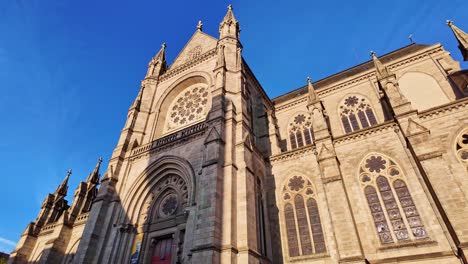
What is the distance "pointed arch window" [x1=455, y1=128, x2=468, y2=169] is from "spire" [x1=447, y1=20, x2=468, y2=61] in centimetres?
543

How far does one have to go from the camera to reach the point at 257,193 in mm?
12289

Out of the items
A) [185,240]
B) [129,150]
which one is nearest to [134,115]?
[129,150]

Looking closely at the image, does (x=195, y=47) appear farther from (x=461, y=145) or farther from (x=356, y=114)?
(x=461, y=145)

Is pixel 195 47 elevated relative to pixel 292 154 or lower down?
elevated

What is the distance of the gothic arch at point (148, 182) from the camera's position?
13414 mm

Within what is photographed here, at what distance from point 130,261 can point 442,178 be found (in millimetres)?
13570

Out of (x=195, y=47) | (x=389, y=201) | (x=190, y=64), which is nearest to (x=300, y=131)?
(x=389, y=201)

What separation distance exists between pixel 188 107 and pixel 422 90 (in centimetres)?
1467

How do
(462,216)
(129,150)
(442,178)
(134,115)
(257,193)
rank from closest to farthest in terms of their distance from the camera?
(462,216) → (442,178) → (257,193) → (129,150) → (134,115)

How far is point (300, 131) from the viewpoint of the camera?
1756 centimetres

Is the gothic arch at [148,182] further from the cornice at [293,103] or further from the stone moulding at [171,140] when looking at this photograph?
the cornice at [293,103]

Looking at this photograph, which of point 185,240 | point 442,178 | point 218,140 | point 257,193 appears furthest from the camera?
point 257,193

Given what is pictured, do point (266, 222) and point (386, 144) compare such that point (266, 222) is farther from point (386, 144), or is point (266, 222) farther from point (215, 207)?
point (386, 144)

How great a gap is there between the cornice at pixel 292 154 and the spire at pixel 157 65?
484 inches
